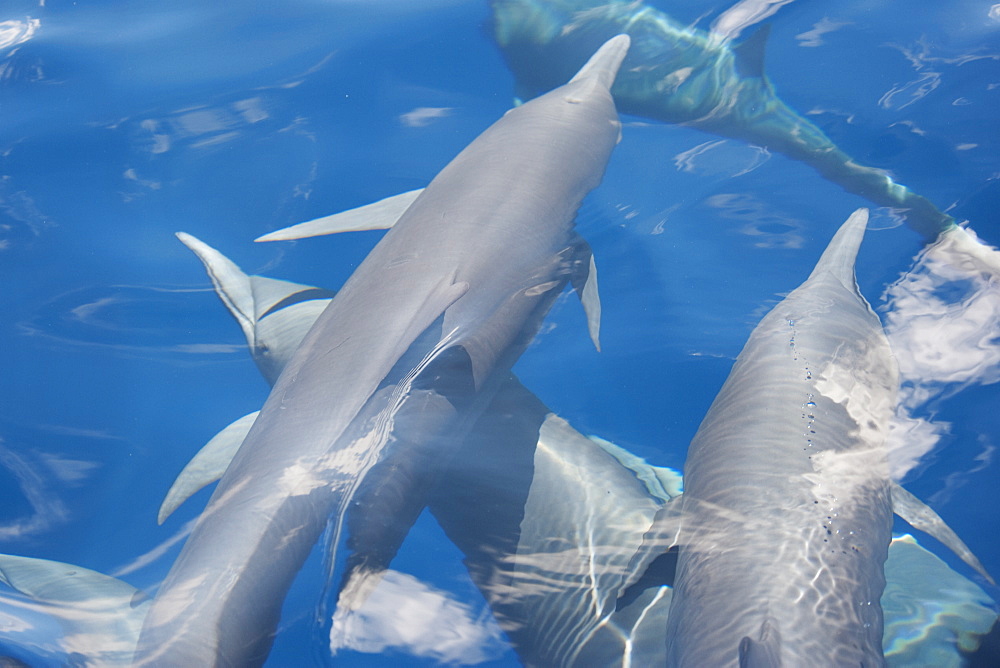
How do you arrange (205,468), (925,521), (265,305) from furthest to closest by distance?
(265,305), (205,468), (925,521)

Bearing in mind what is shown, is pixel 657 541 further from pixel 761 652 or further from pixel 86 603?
pixel 86 603

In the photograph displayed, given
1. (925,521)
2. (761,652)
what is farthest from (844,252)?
(761,652)

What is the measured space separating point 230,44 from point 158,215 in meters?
1.95

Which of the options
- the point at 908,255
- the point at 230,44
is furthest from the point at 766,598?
the point at 230,44

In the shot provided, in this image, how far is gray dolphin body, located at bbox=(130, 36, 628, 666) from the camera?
110 inches

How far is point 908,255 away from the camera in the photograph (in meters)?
4.83

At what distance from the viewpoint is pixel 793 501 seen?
2887 mm

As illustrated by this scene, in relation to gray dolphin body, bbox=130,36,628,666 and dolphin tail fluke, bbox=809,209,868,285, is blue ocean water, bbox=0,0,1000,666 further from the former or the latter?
gray dolphin body, bbox=130,36,628,666

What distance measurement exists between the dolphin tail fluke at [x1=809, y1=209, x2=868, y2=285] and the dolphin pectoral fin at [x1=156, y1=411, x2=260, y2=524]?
3640 mm

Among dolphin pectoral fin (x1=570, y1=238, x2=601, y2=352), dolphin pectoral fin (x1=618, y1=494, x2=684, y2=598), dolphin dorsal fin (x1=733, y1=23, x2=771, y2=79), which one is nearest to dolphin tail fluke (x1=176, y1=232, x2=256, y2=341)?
dolphin pectoral fin (x1=570, y1=238, x2=601, y2=352)

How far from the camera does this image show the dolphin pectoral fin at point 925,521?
330 centimetres

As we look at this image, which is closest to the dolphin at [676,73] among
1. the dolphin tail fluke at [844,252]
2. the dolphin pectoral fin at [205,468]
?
the dolphin tail fluke at [844,252]

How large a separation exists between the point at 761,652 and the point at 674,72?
5.25m

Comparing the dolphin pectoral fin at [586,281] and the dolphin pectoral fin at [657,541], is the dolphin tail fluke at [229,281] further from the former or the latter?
the dolphin pectoral fin at [657,541]
